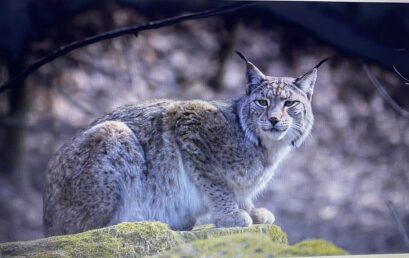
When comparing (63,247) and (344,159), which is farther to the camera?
(344,159)

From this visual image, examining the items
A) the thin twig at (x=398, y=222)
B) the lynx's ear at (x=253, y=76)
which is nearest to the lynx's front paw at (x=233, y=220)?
the lynx's ear at (x=253, y=76)

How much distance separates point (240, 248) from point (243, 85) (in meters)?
1.60

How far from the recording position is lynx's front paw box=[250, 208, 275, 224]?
6.06m

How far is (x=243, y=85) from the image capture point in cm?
626

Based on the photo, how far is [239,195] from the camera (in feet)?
19.6

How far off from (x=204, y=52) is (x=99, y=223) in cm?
174

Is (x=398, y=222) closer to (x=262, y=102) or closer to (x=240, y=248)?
(x=262, y=102)

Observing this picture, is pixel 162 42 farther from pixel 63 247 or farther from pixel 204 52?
pixel 63 247

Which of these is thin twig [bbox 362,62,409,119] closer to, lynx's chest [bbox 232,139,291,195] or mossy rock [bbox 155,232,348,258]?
lynx's chest [bbox 232,139,291,195]

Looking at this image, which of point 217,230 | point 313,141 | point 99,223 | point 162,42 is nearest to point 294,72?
point 313,141

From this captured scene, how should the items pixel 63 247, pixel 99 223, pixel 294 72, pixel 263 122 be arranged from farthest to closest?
pixel 294 72 < pixel 263 122 < pixel 99 223 < pixel 63 247

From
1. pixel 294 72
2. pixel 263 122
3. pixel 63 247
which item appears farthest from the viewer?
pixel 294 72

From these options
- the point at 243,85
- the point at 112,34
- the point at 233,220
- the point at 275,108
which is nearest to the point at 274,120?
the point at 275,108

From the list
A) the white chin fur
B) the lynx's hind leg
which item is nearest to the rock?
the lynx's hind leg
